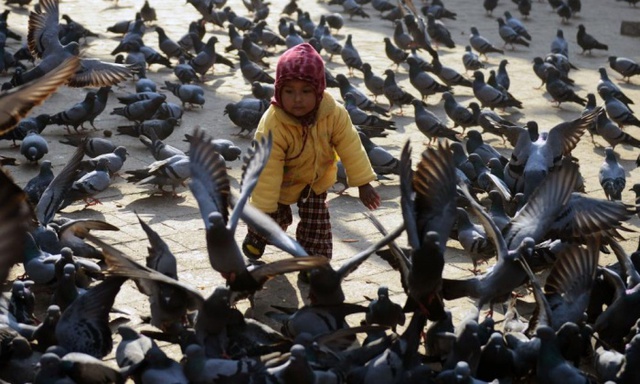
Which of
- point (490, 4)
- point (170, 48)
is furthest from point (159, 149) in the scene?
point (490, 4)

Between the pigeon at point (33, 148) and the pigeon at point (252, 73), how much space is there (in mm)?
4258

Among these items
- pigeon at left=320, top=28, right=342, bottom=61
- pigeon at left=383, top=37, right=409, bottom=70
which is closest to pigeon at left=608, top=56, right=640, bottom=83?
pigeon at left=383, top=37, right=409, bottom=70

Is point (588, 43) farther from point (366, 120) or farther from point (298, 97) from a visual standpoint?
point (298, 97)

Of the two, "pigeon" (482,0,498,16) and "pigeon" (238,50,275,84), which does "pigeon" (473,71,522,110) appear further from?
"pigeon" (482,0,498,16)

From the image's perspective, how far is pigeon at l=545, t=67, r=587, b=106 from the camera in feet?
40.3

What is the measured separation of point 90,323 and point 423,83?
8378 mm

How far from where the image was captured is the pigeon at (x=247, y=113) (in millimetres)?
10141

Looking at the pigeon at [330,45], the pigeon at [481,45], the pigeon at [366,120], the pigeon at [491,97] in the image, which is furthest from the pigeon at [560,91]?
the pigeon at [330,45]

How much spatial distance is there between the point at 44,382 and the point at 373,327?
158 centimetres

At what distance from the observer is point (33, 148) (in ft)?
28.3

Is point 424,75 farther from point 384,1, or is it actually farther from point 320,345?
point 320,345

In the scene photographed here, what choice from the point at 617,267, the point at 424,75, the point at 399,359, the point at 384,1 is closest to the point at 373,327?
the point at 399,359

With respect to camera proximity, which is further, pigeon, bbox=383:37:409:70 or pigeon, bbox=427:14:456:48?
pigeon, bbox=427:14:456:48

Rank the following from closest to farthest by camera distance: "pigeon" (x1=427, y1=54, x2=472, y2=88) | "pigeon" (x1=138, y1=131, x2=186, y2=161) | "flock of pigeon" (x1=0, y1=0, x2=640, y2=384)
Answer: "flock of pigeon" (x1=0, y1=0, x2=640, y2=384) < "pigeon" (x1=138, y1=131, x2=186, y2=161) < "pigeon" (x1=427, y1=54, x2=472, y2=88)
